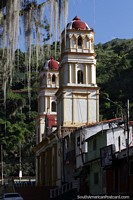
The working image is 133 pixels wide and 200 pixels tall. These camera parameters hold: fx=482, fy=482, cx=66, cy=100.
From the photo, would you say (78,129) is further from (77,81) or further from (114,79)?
(114,79)

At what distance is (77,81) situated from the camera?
4984 centimetres

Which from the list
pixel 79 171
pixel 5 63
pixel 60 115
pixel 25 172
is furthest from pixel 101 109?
pixel 5 63

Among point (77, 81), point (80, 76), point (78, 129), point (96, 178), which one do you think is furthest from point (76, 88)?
point (96, 178)

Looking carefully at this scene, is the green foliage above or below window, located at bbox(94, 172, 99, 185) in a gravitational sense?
above

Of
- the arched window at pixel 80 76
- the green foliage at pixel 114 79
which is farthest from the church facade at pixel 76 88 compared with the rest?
the green foliage at pixel 114 79

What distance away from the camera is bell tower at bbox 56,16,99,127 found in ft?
161

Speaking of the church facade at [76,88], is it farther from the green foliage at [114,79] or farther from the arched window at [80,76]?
the green foliage at [114,79]

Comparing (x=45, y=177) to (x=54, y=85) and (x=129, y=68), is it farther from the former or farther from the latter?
(x=129, y=68)

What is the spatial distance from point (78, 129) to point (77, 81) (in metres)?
7.07

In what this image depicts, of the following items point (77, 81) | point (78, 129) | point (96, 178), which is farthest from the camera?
point (77, 81)

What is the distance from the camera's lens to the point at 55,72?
60906mm

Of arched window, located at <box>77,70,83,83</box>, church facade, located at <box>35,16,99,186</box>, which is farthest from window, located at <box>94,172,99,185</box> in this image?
arched window, located at <box>77,70,83,83</box>

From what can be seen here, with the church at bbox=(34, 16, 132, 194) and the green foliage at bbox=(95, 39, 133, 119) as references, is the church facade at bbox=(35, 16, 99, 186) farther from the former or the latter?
the green foliage at bbox=(95, 39, 133, 119)

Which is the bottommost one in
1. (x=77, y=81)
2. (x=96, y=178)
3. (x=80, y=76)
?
(x=96, y=178)
